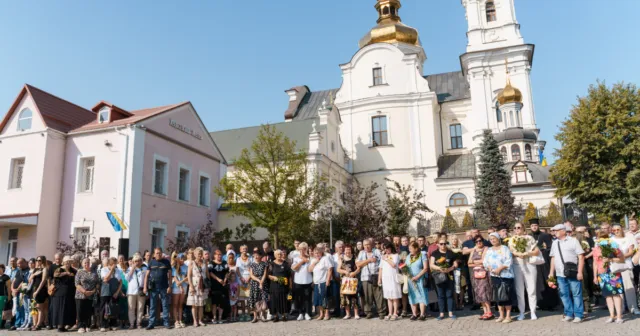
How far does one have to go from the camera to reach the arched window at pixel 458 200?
33594 millimetres

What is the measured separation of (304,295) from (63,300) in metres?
5.16

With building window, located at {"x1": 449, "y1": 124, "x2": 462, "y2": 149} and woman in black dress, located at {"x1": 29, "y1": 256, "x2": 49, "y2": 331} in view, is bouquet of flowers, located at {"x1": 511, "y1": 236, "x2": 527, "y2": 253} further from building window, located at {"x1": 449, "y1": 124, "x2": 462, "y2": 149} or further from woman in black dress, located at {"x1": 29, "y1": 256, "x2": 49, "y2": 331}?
building window, located at {"x1": 449, "y1": 124, "x2": 462, "y2": 149}

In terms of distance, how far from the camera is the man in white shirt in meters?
8.54

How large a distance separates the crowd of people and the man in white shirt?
30 centimetres

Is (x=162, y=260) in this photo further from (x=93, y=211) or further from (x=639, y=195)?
(x=639, y=195)

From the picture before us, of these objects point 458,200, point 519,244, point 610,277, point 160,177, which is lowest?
point 610,277

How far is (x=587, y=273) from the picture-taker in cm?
1030

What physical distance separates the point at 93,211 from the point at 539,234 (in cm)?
1574

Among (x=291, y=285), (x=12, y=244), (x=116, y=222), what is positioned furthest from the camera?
(x=12, y=244)

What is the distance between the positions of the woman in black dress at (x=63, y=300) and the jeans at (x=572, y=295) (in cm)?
990

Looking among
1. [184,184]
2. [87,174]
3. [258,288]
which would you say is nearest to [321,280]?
[258,288]

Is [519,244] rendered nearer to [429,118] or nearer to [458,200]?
[458,200]

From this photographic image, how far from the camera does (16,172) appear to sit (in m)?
19.8

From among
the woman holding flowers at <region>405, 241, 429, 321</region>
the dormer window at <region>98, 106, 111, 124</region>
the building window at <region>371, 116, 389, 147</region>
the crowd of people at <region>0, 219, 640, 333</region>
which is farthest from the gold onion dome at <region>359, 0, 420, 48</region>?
the woman holding flowers at <region>405, 241, 429, 321</region>
